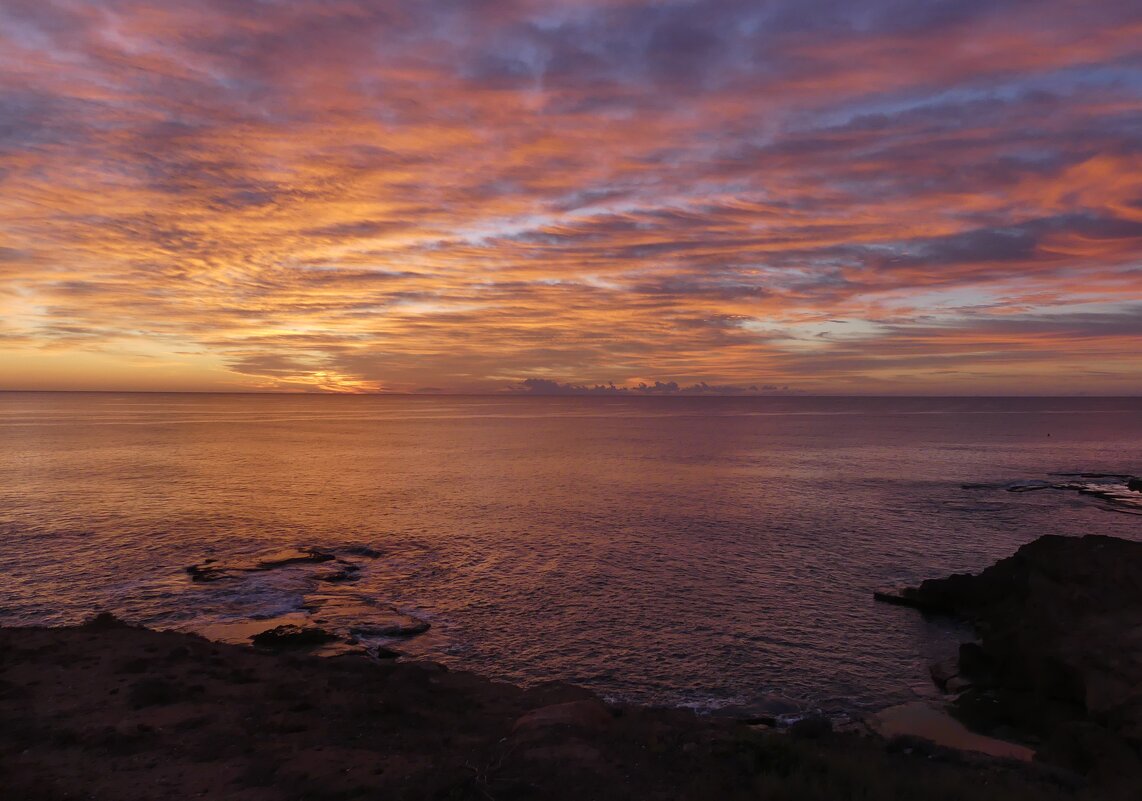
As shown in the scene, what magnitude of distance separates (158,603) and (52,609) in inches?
189

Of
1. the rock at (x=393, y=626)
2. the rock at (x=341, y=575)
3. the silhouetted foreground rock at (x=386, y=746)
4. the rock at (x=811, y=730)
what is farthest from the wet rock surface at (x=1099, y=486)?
the rock at (x=341, y=575)

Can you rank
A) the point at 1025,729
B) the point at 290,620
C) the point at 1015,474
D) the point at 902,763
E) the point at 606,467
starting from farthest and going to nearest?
the point at 606,467, the point at 1015,474, the point at 290,620, the point at 1025,729, the point at 902,763

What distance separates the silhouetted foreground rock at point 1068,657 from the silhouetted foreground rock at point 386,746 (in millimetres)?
4206

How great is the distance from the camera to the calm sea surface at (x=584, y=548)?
3003cm

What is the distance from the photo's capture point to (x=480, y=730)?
65.1 feet

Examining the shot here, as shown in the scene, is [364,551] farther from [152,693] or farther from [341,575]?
[152,693]

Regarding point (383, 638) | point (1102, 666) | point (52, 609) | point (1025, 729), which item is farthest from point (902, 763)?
point (52, 609)

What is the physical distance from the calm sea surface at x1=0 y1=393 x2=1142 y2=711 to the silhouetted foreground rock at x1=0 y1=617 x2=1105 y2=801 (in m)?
5.99

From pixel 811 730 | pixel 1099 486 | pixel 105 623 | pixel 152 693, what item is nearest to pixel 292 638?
pixel 105 623

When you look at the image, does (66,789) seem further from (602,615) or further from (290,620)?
(602,615)

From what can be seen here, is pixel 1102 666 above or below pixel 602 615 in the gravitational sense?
above

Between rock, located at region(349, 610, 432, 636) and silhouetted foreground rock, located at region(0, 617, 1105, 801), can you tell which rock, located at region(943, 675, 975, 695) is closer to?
silhouetted foreground rock, located at region(0, 617, 1105, 801)

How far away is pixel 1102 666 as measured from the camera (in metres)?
22.7

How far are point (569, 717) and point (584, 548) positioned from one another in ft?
95.8
